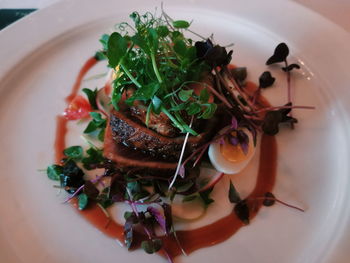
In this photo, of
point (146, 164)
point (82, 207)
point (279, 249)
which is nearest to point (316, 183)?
point (279, 249)

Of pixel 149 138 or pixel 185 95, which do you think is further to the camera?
pixel 149 138

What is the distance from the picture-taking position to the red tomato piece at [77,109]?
6.92 ft

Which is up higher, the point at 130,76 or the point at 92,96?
the point at 130,76

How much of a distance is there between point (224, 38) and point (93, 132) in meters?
1.26

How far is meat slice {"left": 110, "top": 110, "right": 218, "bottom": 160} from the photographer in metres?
1.60

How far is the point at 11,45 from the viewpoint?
2256mm

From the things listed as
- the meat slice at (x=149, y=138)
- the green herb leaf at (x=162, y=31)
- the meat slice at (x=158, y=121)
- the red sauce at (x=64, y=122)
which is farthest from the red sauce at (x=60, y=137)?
the green herb leaf at (x=162, y=31)

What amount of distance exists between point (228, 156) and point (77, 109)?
114cm

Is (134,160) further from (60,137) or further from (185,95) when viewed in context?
(60,137)

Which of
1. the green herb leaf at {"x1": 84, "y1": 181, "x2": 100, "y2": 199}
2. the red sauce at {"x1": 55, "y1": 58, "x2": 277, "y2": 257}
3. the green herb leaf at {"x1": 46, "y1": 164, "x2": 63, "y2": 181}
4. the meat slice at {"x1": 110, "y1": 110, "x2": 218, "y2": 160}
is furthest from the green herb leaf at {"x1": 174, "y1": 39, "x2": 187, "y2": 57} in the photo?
the green herb leaf at {"x1": 46, "y1": 164, "x2": 63, "y2": 181}

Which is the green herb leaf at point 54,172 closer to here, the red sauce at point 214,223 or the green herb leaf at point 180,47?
the red sauce at point 214,223

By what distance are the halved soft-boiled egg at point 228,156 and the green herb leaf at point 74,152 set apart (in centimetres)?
84

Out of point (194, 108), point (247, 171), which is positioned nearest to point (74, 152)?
point (194, 108)

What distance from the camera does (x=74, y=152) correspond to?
192cm
